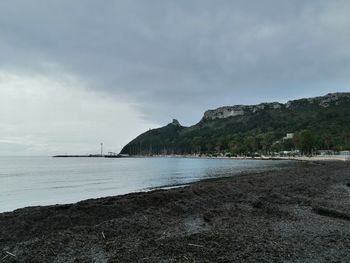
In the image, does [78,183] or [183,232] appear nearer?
[183,232]

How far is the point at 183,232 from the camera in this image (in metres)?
10.7

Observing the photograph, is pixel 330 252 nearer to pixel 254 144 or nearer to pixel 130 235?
pixel 130 235

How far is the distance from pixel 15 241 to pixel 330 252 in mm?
8795

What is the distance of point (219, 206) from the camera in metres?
16.2

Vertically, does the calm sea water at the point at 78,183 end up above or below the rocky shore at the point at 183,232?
above

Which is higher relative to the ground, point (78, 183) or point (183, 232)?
point (78, 183)

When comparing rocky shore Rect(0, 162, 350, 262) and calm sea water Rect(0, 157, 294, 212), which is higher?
calm sea water Rect(0, 157, 294, 212)

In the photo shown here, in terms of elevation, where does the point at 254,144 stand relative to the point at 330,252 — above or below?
above

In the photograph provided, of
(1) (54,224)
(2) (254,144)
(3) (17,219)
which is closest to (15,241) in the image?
(1) (54,224)

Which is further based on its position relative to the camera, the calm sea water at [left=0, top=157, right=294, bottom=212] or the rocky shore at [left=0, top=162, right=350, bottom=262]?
the calm sea water at [left=0, top=157, right=294, bottom=212]

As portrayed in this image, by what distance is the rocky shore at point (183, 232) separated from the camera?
830 centimetres

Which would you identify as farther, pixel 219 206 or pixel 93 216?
pixel 219 206

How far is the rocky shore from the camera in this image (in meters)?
8.30

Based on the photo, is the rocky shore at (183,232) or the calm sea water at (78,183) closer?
the rocky shore at (183,232)
